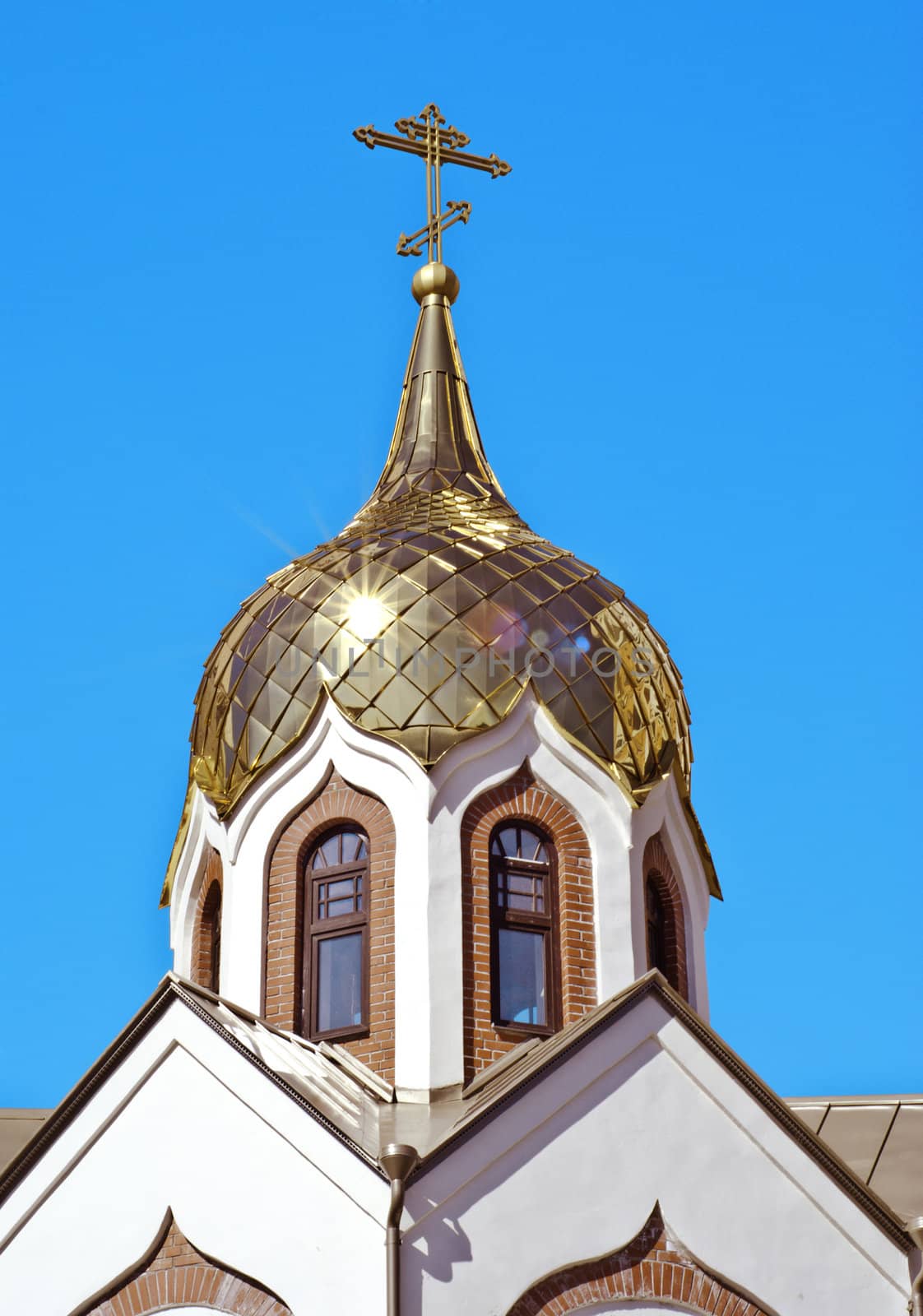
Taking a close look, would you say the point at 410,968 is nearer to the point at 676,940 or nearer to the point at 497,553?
the point at 676,940

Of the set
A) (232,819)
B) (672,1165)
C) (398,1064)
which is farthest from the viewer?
(232,819)

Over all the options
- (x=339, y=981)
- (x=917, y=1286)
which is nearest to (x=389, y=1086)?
(x=339, y=981)

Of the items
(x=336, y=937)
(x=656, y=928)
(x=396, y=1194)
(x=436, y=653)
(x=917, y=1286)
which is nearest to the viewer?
(x=396, y=1194)

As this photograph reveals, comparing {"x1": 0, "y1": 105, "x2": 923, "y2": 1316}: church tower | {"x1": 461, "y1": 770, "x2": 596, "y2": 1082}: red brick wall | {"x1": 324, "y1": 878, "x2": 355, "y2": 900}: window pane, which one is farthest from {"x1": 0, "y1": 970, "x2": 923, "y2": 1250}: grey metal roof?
{"x1": 324, "y1": 878, "x2": 355, "y2": 900}: window pane

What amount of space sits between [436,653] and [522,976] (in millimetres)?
2289

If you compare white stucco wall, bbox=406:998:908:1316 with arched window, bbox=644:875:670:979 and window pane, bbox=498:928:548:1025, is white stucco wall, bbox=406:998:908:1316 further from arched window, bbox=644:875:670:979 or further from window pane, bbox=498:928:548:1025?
arched window, bbox=644:875:670:979

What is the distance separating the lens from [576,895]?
16.2 metres

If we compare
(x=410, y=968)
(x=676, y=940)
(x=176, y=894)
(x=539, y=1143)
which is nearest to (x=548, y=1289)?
(x=539, y=1143)

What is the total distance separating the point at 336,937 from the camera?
16.2 metres

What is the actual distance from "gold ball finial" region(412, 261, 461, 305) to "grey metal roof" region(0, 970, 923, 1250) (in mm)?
7015

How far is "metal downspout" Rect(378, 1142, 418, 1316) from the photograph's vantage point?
12781 millimetres

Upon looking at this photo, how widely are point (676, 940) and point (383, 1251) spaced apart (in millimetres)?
4680

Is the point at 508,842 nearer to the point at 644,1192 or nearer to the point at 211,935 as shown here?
the point at 211,935

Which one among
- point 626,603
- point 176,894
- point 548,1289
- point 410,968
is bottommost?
point 548,1289
